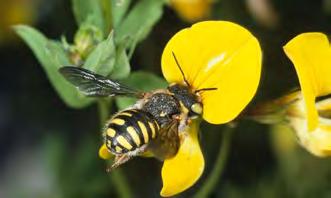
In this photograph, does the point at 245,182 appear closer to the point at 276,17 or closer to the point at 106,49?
the point at 276,17

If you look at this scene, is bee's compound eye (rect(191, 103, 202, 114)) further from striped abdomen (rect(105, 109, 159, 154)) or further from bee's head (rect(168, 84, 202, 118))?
striped abdomen (rect(105, 109, 159, 154))

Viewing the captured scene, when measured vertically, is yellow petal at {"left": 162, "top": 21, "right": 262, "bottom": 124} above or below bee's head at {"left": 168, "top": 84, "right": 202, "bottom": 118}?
above

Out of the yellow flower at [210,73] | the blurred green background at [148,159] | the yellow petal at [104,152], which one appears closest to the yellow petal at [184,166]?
the yellow flower at [210,73]

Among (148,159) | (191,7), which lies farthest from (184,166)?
(148,159)

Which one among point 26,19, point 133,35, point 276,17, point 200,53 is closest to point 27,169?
point 26,19

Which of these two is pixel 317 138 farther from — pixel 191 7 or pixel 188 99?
pixel 191 7

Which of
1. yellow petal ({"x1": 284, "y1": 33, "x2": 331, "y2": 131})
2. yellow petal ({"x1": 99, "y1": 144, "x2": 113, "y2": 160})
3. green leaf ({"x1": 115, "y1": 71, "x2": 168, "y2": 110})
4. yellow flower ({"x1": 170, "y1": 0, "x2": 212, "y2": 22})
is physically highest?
yellow petal ({"x1": 284, "y1": 33, "x2": 331, "y2": 131})

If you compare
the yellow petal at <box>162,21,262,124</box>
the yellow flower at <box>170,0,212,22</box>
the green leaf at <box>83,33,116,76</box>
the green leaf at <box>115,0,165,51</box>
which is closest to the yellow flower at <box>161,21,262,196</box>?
the yellow petal at <box>162,21,262,124</box>
